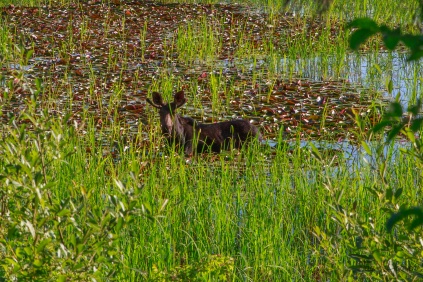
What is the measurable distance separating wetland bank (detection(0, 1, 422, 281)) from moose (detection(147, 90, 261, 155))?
15 centimetres

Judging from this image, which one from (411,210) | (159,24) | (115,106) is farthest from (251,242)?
(159,24)

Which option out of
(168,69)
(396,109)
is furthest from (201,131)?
(396,109)

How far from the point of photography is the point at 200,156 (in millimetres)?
6094

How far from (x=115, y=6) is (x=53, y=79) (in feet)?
15.3

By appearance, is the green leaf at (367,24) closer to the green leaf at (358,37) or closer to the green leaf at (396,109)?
the green leaf at (358,37)

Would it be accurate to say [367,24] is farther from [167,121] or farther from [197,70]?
[197,70]

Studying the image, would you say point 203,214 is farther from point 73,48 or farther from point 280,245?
point 73,48

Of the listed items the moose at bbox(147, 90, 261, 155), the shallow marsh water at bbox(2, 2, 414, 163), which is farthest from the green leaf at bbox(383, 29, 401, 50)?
the moose at bbox(147, 90, 261, 155)

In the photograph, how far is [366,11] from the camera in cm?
1106

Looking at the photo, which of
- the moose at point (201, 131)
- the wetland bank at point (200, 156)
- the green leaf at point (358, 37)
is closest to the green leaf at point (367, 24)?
A: the green leaf at point (358, 37)

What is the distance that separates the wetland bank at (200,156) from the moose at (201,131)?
145 millimetres

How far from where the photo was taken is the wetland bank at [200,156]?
103 inches

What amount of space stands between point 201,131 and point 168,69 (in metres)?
2.41

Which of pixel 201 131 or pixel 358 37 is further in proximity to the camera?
pixel 201 131
